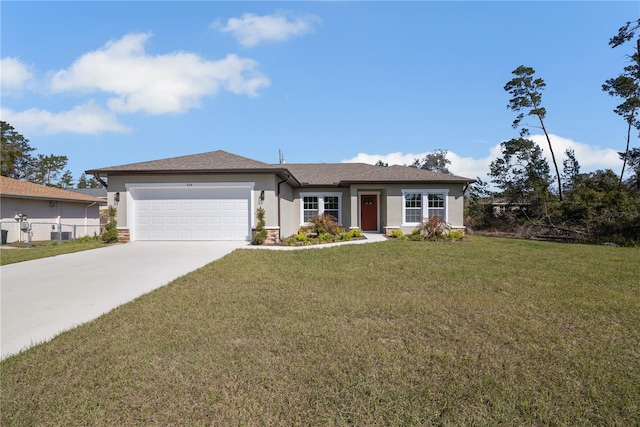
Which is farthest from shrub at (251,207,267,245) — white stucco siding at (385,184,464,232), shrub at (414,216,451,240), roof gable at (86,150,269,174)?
shrub at (414,216,451,240)

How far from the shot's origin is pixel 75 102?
1661 centimetres

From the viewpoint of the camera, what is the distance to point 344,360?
3111 millimetres

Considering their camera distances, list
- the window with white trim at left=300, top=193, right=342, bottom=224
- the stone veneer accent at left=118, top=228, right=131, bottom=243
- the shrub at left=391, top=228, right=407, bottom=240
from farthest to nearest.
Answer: the window with white trim at left=300, top=193, right=342, bottom=224
the shrub at left=391, top=228, right=407, bottom=240
the stone veneer accent at left=118, top=228, right=131, bottom=243

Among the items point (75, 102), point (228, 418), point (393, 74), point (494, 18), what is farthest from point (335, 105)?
point (228, 418)

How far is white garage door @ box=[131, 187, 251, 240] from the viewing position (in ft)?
43.8

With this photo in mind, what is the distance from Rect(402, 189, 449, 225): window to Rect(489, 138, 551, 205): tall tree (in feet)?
23.6

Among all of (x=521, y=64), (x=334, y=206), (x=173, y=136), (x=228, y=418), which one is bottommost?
(x=228, y=418)

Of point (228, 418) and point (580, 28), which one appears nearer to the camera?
point (228, 418)

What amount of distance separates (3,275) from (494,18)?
15126 millimetres

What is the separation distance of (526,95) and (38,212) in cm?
3115

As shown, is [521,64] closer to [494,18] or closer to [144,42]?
[494,18]

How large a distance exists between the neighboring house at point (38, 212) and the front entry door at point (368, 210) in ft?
44.5

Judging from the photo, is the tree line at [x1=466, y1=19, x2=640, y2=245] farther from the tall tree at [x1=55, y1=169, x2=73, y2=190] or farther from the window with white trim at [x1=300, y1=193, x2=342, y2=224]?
the tall tree at [x1=55, y1=169, x2=73, y2=190]

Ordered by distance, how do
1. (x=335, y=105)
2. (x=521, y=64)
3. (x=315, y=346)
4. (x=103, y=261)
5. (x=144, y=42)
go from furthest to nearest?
(x=521, y=64), (x=335, y=105), (x=144, y=42), (x=103, y=261), (x=315, y=346)
